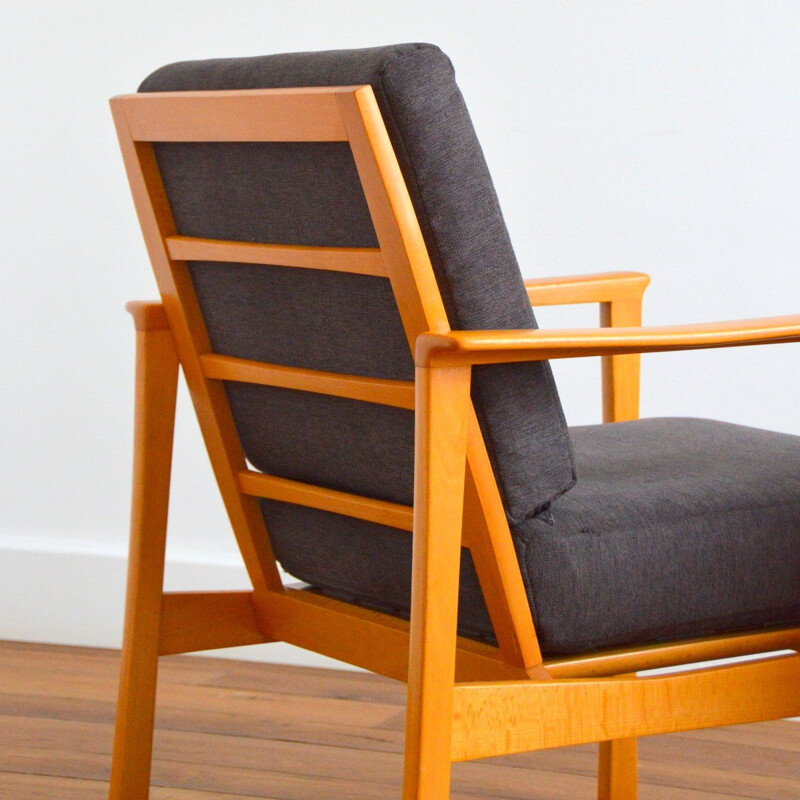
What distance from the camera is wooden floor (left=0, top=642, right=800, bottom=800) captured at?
1998mm

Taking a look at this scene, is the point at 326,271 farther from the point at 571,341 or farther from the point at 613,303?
the point at 613,303

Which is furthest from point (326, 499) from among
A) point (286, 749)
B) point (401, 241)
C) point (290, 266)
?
point (286, 749)

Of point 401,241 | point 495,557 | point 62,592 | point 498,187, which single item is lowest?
point 495,557

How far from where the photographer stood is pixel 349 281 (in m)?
1.28

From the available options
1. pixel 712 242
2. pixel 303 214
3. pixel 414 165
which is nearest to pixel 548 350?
pixel 414 165

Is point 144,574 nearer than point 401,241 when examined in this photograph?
No

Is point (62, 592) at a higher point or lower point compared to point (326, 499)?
higher

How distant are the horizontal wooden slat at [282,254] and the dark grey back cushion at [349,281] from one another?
0.02 meters

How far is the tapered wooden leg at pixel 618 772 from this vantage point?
6.03 feet

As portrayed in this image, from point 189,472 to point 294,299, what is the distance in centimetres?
153

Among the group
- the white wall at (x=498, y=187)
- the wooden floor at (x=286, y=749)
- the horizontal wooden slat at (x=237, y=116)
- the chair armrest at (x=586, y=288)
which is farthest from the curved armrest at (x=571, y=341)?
the white wall at (x=498, y=187)

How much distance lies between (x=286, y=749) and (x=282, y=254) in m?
1.11

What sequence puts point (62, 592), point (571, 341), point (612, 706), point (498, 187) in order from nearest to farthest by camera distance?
point (571, 341) → point (612, 706) → point (498, 187) → point (62, 592)

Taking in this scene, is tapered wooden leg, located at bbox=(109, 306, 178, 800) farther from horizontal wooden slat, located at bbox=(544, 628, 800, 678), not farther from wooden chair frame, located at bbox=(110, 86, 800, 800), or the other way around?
horizontal wooden slat, located at bbox=(544, 628, 800, 678)
